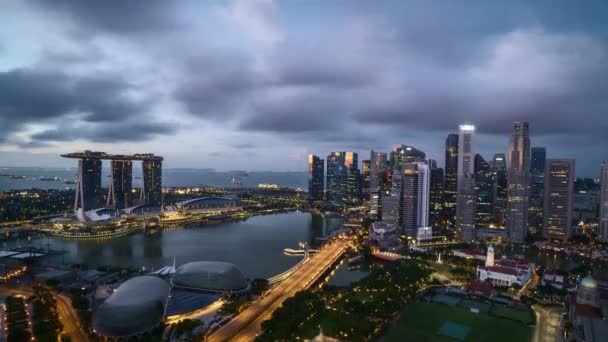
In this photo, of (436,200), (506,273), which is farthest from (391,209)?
(506,273)

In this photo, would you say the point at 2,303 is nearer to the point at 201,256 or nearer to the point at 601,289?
the point at 201,256

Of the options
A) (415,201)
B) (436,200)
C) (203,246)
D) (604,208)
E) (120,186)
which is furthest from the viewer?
(120,186)

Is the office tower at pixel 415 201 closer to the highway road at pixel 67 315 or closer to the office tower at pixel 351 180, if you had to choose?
the office tower at pixel 351 180

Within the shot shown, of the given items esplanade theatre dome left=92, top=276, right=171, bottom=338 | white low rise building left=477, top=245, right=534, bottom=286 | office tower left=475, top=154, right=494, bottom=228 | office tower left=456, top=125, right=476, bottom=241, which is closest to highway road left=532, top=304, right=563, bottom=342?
white low rise building left=477, top=245, right=534, bottom=286

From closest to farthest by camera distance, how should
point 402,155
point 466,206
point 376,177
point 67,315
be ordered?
1. point 67,315
2. point 466,206
3. point 376,177
4. point 402,155

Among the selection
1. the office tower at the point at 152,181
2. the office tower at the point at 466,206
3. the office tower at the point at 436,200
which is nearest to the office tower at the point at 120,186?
the office tower at the point at 152,181

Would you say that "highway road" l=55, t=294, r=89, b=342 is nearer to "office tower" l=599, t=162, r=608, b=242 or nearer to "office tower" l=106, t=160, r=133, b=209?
"office tower" l=106, t=160, r=133, b=209

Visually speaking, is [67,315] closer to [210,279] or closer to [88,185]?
[210,279]
